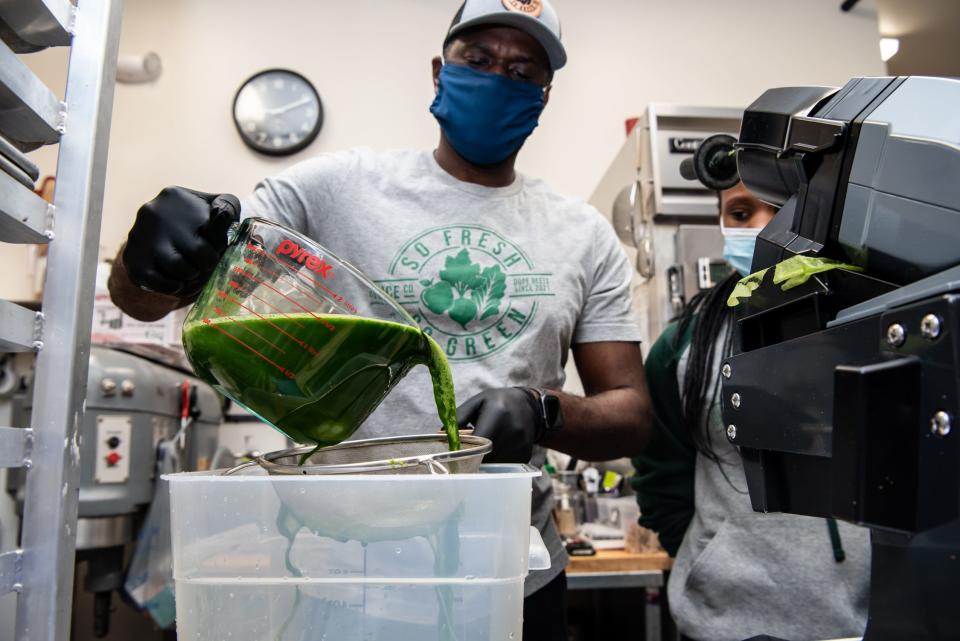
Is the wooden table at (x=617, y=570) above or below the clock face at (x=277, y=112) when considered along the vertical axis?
below

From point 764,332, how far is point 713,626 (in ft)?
2.86

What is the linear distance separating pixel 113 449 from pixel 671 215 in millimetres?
1851

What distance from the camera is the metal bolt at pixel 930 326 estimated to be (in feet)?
1.20

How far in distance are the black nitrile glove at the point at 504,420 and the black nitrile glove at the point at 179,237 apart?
334 mm

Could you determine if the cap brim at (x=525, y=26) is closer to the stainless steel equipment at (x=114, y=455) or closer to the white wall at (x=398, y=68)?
the stainless steel equipment at (x=114, y=455)

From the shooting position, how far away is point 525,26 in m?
1.23

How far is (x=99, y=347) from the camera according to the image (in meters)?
2.18

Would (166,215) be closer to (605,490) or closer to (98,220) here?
(98,220)

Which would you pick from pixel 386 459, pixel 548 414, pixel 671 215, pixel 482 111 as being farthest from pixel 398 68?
pixel 386 459

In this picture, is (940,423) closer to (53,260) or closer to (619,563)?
(53,260)

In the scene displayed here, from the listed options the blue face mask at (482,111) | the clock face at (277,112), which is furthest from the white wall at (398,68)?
the blue face mask at (482,111)

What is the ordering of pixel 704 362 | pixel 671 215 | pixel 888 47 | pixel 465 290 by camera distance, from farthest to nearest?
pixel 888 47 < pixel 671 215 < pixel 704 362 < pixel 465 290

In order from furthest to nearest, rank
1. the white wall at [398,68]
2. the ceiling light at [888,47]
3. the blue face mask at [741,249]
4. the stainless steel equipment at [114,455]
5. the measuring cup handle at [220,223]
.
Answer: the ceiling light at [888,47]
the white wall at [398,68]
the stainless steel equipment at [114,455]
the blue face mask at [741,249]
the measuring cup handle at [220,223]

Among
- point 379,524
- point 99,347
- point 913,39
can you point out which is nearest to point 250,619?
point 379,524
